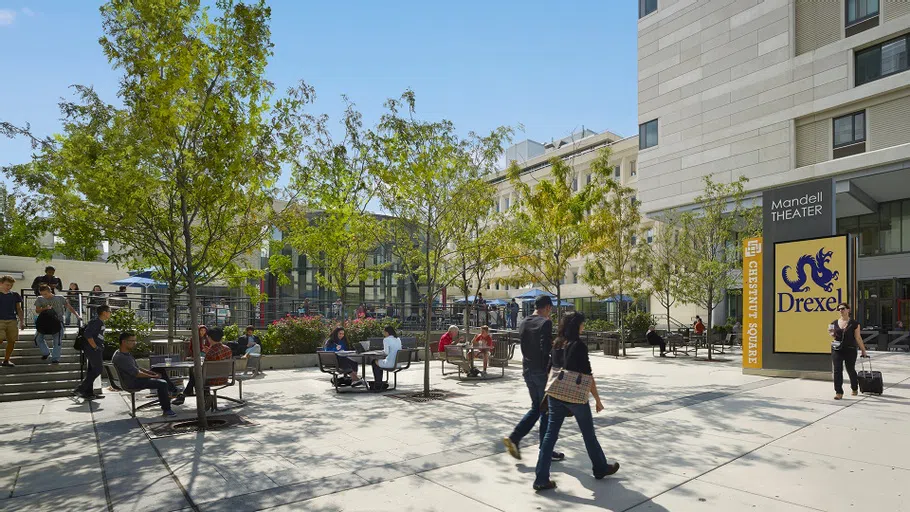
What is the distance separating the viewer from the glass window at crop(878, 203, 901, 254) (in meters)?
29.0

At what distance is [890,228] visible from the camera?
29.4 metres

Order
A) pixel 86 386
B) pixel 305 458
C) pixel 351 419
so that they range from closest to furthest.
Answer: pixel 305 458, pixel 351 419, pixel 86 386

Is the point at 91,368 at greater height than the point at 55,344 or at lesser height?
lesser

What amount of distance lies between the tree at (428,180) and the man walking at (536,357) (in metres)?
4.44

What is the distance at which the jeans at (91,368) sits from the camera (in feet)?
33.7

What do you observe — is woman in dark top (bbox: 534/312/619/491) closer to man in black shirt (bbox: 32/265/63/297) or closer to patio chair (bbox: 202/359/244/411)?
patio chair (bbox: 202/359/244/411)

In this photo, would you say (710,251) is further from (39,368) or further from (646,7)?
(646,7)

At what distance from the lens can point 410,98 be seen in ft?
37.6

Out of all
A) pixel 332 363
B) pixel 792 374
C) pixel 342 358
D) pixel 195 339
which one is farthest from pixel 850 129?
pixel 195 339

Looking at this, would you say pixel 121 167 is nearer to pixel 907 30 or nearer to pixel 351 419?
pixel 351 419

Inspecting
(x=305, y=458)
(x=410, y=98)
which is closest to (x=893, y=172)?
(x=410, y=98)

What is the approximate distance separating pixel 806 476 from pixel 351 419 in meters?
5.96

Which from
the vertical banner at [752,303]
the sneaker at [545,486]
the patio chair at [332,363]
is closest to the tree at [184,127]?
the patio chair at [332,363]

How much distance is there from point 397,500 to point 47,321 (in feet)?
32.7
